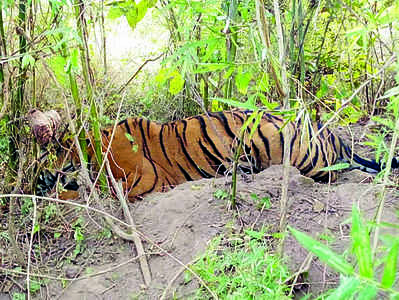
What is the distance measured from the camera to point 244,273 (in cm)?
167

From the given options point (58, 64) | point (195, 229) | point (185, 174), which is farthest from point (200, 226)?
point (185, 174)

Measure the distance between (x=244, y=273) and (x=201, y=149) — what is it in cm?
186

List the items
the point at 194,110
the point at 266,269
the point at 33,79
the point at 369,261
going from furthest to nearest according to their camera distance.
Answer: the point at 194,110, the point at 33,79, the point at 266,269, the point at 369,261

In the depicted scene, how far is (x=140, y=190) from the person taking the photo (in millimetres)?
2924

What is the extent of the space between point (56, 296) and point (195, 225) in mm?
636

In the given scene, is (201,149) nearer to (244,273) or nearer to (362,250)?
(244,273)

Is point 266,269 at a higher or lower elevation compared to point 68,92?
lower

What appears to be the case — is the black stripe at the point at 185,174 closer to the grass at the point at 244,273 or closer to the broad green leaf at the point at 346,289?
the grass at the point at 244,273

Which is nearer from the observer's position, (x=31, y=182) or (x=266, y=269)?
(x=266, y=269)

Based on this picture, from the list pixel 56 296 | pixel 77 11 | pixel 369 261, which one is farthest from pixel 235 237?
pixel 369 261

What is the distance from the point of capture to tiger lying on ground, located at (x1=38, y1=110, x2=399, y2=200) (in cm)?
319

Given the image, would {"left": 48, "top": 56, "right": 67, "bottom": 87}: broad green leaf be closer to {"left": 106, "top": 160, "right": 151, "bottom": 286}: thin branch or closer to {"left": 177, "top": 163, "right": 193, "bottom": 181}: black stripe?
{"left": 106, "top": 160, "right": 151, "bottom": 286}: thin branch

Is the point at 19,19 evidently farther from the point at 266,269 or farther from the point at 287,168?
the point at 266,269

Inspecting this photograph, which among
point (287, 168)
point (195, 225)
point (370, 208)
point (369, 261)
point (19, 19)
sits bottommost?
point (195, 225)
